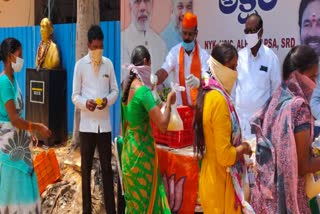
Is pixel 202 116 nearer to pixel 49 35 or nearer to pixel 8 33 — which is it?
pixel 49 35

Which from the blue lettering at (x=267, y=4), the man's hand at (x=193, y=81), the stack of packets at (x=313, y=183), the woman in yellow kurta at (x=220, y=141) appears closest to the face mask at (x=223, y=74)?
the woman in yellow kurta at (x=220, y=141)

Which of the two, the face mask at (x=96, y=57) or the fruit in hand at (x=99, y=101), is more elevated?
the face mask at (x=96, y=57)

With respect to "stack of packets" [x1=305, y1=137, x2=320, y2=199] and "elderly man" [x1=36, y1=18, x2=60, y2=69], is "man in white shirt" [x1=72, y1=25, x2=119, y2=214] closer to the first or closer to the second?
"stack of packets" [x1=305, y1=137, x2=320, y2=199]

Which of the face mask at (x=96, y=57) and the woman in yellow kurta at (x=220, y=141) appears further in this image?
the face mask at (x=96, y=57)

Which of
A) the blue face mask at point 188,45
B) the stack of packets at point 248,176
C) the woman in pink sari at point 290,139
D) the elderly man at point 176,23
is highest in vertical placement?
the elderly man at point 176,23

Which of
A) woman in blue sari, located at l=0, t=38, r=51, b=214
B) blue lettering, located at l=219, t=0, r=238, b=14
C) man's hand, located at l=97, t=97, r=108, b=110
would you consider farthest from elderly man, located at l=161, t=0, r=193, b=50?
woman in blue sari, located at l=0, t=38, r=51, b=214

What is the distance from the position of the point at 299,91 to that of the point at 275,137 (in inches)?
12.1

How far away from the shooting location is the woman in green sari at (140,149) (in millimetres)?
3770

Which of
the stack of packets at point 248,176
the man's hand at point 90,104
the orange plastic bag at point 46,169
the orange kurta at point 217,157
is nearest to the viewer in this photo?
the orange kurta at point 217,157

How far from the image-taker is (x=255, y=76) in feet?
16.6

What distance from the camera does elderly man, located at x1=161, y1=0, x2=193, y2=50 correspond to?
259 inches

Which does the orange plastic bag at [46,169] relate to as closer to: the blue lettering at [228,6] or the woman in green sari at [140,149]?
the woman in green sari at [140,149]

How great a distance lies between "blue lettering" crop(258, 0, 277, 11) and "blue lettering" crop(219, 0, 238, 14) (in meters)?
0.34

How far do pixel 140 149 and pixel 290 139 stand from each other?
Result: 1.34 metres
